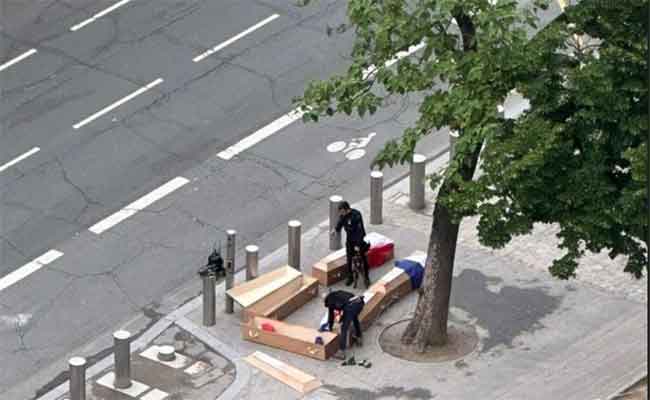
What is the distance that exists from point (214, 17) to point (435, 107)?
12.2 m

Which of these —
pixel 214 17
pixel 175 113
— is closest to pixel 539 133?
pixel 175 113

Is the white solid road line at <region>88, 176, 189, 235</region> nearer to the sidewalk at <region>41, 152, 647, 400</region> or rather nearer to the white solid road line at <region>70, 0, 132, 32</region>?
the sidewalk at <region>41, 152, 647, 400</region>

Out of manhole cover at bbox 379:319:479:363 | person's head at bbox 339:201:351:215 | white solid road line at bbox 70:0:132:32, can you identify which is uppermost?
person's head at bbox 339:201:351:215

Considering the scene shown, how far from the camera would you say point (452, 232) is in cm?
2372

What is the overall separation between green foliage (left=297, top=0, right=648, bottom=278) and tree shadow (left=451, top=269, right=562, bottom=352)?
10.4 ft

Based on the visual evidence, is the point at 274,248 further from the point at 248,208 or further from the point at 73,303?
the point at 73,303

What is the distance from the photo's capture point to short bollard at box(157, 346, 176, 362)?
24.5m

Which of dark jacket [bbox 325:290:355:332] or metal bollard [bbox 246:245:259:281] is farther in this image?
metal bollard [bbox 246:245:259:281]

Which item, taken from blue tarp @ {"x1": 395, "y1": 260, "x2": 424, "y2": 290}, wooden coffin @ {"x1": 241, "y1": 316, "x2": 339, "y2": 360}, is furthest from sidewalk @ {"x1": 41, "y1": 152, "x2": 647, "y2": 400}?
blue tarp @ {"x1": 395, "y1": 260, "x2": 424, "y2": 290}

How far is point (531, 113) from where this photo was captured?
69.9 feet

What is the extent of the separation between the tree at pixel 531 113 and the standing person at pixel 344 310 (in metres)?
2.51

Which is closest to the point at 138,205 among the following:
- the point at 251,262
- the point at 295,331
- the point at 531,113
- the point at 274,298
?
the point at 251,262

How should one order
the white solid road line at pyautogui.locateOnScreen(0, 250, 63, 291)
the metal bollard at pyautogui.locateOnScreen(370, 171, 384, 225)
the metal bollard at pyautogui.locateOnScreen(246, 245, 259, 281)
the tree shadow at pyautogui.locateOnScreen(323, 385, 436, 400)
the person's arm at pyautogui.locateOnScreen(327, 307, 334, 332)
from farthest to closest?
the metal bollard at pyautogui.locateOnScreen(370, 171, 384, 225) → the white solid road line at pyautogui.locateOnScreen(0, 250, 63, 291) → the metal bollard at pyautogui.locateOnScreen(246, 245, 259, 281) → the person's arm at pyautogui.locateOnScreen(327, 307, 334, 332) → the tree shadow at pyautogui.locateOnScreen(323, 385, 436, 400)

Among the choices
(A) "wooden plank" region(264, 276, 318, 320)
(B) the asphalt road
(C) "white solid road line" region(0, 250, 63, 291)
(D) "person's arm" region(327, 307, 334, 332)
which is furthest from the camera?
(C) "white solid road line" region(0, 250, 63, 291)
